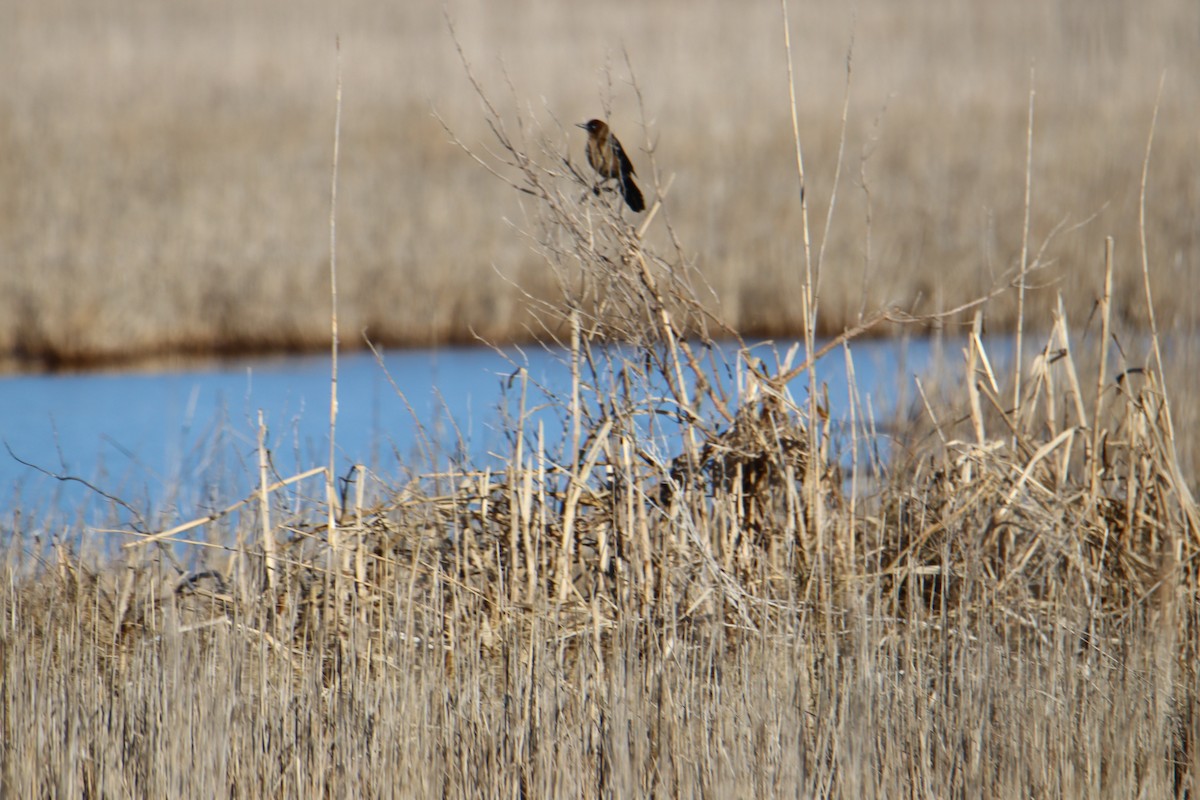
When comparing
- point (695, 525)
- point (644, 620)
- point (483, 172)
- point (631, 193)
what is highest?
point (483, 172)

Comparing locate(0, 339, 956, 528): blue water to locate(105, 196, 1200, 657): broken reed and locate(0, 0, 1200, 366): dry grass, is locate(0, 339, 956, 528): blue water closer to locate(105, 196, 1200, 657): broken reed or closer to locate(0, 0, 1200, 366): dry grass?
locate(105, 196, 1200, 657): broken reed

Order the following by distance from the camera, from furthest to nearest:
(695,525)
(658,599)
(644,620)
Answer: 1. (695,525)
2. (658,599)
3. (644,620)

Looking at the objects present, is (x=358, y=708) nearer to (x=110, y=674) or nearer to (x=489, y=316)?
(x=110, y=674)

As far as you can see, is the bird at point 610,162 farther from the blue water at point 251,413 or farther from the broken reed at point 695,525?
the blue water at point 251,413

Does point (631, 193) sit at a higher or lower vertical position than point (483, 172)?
lower

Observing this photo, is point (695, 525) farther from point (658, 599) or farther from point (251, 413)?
point (251, 413)

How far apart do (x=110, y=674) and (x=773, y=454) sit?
1453mm

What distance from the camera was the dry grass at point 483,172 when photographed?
861cm

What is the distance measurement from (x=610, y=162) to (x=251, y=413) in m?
2.84

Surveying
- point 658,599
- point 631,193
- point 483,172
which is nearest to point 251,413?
point 631,193

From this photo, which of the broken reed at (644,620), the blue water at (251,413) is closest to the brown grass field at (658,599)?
the broken reed at (644,620)

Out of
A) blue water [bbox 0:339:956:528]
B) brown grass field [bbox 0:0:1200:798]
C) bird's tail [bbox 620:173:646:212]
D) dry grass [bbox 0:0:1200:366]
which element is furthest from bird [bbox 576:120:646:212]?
dry grass [bbox 0:0:1200:366]

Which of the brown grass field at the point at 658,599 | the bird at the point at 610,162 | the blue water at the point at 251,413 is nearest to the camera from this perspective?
the brown grass field at the point at 658,599

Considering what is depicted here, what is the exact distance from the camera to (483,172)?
38.3ft
